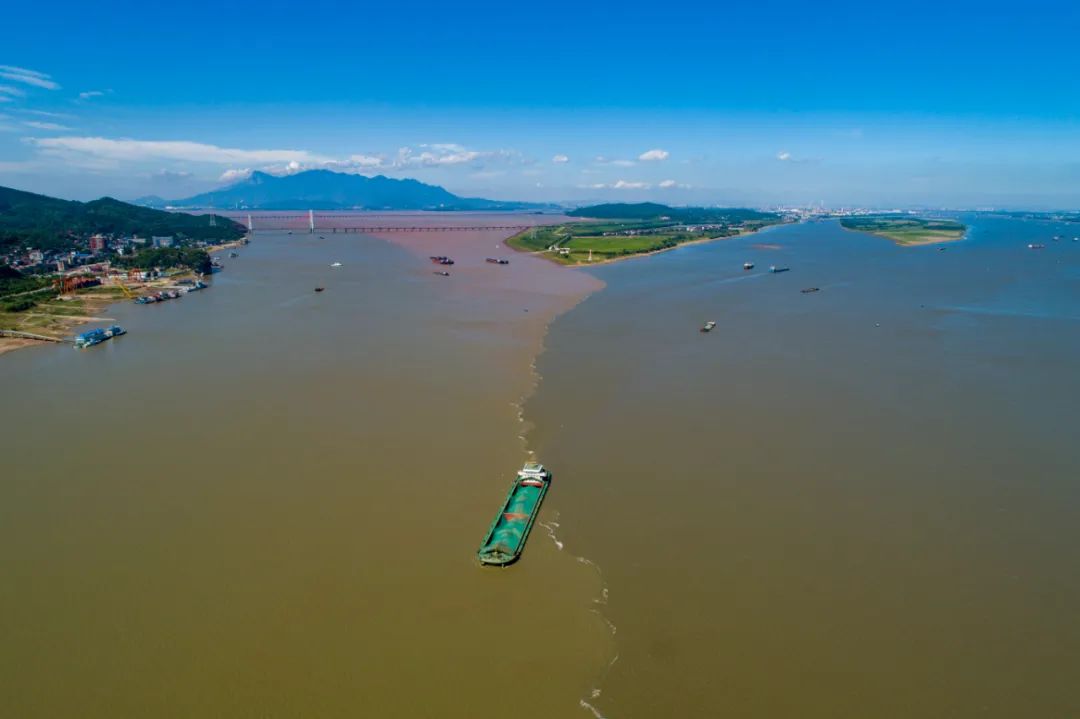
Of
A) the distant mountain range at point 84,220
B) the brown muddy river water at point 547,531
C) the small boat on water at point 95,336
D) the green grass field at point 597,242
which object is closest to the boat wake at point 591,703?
the brown muddy river water at point 547,531

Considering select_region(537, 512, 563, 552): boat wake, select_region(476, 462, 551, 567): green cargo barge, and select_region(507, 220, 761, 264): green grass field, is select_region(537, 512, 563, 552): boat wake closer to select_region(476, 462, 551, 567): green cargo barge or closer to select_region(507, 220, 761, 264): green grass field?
select_region(476, 462, 551, 567): green cargo barge

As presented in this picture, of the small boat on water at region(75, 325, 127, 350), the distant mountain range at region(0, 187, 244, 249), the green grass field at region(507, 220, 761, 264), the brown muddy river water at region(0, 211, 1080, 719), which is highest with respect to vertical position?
the distant mountain range at region(0, 187, 244, 249)

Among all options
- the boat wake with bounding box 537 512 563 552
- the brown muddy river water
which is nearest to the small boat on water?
the brown muddy river water

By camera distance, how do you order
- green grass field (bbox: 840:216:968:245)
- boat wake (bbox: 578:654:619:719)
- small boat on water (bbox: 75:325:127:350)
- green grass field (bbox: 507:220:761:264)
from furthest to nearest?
green grass field (bbox: 840:216:968:245)
green grass field (bbox: 507:220:761:264)
small boat on water (bbox: 75:325:127:350)
boat wake (bbox: 578:654:619:719)

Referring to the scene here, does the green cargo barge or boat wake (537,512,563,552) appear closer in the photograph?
the green cargo barge

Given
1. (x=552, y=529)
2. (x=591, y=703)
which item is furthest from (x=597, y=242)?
(x=591, y=703)
